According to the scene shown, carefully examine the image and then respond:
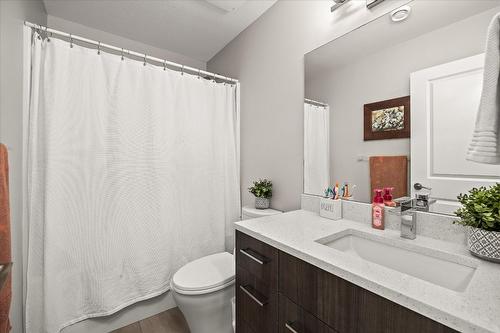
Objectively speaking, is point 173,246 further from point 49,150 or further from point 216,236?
point 49,150

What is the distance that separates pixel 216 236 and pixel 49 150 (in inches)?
53.4

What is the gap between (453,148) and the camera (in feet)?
2.95

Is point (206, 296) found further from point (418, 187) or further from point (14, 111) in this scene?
point (14, 111)

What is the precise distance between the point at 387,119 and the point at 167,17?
191cm

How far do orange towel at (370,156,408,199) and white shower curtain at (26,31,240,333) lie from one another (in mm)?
1286

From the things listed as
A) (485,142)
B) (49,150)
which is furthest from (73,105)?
(485,142)

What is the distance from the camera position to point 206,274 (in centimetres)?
140

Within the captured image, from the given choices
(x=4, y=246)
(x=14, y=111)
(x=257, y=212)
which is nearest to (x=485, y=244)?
(x=257, y=212)

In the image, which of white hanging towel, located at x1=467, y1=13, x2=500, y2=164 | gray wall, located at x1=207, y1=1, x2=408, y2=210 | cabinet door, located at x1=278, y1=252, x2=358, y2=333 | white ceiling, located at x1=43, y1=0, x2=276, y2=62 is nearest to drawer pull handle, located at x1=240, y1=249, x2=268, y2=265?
cabinet door, located at x1=278, y1=252, x2=358, y2=333

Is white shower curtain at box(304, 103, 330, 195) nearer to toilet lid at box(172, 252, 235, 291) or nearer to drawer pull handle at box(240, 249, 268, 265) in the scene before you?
drawer pull handle at box(240, 249, 268, 265)

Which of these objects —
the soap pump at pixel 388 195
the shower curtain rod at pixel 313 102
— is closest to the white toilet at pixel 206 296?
the soap pump at pixel 388 195

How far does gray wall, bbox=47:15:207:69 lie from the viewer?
1.93m

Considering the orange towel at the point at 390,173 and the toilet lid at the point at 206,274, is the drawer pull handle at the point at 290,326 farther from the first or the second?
the orange towel at the point at 390,173

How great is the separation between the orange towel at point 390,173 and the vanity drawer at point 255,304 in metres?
0.74
